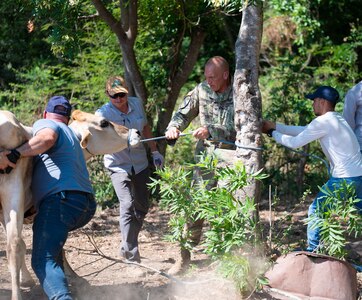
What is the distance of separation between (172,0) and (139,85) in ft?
3.89

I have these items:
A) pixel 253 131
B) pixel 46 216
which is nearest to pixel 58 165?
pixel 46 216

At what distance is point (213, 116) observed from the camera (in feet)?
21.9

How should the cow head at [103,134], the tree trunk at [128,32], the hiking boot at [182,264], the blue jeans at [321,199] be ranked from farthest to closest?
1. the tree trunk at [128,32]
2. the hiking boot at [182,264]
3. the cow head at [103,134]
4. the blue jeans at [321,199]

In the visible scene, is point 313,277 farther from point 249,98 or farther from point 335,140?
point 249,98

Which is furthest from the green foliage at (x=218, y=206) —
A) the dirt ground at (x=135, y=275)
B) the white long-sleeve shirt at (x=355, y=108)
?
the white long-sleeve shirt at (x=355, y=108)

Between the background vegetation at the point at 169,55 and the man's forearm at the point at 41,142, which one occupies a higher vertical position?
the background vegetation at the point at 169,55

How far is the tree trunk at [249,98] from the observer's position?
5.88 meters

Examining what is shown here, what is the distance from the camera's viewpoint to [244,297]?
5.43 m

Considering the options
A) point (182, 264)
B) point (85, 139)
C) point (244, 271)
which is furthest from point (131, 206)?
point (244, 271)

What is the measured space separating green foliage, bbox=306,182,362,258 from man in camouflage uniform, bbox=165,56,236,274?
121 centimetres

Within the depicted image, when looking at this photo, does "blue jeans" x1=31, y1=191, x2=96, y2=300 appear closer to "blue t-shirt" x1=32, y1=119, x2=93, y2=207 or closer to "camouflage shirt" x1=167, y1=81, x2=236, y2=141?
"blue t-shirt" x1=32, y1=119, x2=93, y2=207

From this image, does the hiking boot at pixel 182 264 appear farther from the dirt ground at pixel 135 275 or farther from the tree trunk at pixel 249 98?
the tree trunk at pixel 249 98

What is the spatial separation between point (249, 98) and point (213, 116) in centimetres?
84

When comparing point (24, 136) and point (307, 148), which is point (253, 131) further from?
point (307, 148)
